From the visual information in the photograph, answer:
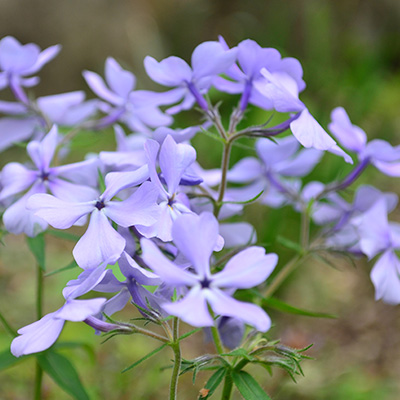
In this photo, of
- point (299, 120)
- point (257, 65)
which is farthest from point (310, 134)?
point (257, 65)

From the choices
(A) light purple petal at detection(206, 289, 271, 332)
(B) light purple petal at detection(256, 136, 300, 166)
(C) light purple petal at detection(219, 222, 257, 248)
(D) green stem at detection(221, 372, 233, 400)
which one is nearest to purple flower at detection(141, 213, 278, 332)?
(A) light purple petal at detection(206, 289, 271, 332)

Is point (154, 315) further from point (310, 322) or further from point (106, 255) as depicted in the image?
point (310, 322)

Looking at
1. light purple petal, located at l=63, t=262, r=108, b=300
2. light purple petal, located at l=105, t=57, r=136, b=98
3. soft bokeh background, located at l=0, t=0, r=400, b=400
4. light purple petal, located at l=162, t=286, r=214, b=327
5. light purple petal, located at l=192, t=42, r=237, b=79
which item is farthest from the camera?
soft bokeh background, located at l=0, t=0, r=400, b=400

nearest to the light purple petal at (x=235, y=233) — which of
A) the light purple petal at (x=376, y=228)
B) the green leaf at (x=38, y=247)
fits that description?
the light purple petal at (x=376, y=228)

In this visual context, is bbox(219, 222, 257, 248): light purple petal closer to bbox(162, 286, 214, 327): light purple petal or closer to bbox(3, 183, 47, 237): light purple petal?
bbox(3, 183, 47, 237): light purple petal

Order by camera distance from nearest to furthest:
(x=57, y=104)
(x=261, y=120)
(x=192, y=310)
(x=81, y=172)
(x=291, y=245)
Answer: (x=192, y=310) → (x=81, y=172) → (x=291, y=245) → (x=57, y=104) → (x=261, y=120)

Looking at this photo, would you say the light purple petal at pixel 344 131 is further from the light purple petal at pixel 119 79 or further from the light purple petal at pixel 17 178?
the light purple petal at pixel 17 178

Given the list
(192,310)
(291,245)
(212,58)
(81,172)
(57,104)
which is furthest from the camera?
(57,104)

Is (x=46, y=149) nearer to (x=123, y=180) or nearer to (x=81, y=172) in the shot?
(x=81, y=172)
